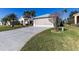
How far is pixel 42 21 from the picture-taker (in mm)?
4711

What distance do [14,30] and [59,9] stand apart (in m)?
0.85

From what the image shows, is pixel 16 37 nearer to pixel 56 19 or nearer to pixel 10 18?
pixel 10 18

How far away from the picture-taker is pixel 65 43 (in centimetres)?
461

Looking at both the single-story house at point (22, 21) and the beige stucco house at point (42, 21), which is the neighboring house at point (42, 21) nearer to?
the beige stucco house at point (42, 21)

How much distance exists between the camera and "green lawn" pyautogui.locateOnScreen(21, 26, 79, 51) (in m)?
4.59

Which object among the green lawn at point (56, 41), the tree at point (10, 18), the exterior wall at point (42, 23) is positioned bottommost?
the green lawn at point (56, 41)

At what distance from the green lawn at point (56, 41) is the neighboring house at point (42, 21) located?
0.52 ft

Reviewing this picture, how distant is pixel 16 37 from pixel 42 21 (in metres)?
0.52

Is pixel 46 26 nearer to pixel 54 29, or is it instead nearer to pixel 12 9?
pixel 54 29

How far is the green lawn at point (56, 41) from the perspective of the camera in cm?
459

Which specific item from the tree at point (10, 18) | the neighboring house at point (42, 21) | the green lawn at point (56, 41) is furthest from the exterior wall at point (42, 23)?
the tree at point (10, 18)

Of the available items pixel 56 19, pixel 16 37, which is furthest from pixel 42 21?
pixel 16 37
